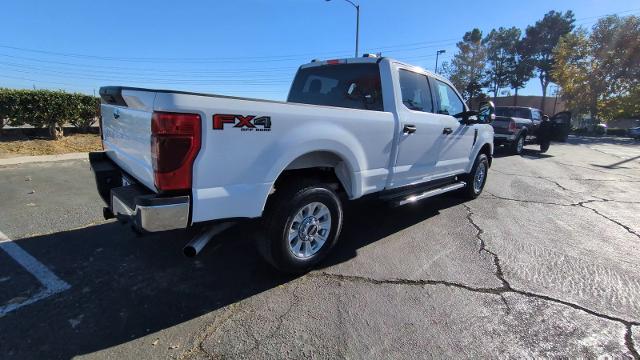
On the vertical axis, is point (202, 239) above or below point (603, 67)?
below

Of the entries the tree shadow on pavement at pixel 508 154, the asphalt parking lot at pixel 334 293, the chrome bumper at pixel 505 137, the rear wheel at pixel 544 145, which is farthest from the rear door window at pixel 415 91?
the rear wheel at pixel 544 145

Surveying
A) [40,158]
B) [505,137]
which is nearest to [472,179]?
[505,137]

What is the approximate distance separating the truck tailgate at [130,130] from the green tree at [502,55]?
6322 cm

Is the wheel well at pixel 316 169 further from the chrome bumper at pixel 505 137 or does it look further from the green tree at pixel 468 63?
the green tree at pixel 468 63

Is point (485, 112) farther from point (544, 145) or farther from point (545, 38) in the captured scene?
point (545, 38)

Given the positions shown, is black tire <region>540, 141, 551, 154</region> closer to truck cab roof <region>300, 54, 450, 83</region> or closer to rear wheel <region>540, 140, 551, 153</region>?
rear wheel <region>540, 140, 551, 153</region>

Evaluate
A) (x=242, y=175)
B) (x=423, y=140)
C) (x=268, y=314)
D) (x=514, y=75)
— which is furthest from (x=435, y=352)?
(x=514, y=75)

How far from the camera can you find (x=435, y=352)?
244cm

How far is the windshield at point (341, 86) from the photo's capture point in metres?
4.19

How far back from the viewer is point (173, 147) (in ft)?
7.81

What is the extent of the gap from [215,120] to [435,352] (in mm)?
2095

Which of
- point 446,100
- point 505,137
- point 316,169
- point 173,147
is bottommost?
point 316,169

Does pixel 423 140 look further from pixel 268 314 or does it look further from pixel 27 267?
pixel 27 267

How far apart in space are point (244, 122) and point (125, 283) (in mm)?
1753
